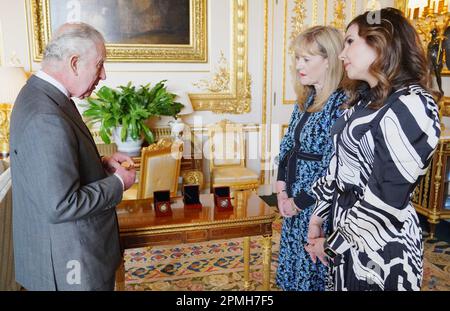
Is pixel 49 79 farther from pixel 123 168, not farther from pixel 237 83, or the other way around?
pixel 237 83

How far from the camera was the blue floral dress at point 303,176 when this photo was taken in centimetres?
189

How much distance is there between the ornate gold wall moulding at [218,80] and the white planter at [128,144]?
43.2 inches

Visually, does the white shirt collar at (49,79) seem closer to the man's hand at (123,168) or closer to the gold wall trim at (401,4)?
the man's hand at (123,168)

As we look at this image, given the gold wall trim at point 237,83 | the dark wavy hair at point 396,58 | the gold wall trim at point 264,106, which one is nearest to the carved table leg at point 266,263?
the dark wavy hair at point 396,58

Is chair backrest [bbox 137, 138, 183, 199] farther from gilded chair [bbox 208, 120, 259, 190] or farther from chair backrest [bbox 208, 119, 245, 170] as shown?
chair backrest [bbox 208, 119, 245, 170]

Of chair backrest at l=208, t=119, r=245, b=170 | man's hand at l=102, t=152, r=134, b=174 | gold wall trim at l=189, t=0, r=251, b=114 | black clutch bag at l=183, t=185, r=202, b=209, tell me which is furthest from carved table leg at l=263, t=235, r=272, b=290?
gold wall trim at l=189, t=0, r=251, b=114

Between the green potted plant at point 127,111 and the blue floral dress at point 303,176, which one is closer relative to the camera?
the blue floral dress at point 303,176

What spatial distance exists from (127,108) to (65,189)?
114 inches

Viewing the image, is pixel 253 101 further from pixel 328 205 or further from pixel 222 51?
pixel 328 205

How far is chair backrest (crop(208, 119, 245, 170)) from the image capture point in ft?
15.4

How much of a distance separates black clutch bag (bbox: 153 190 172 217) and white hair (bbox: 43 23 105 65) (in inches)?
37.2

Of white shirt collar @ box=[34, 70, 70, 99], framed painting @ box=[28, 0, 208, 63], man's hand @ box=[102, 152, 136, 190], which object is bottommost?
man's hand @ box=[102, 152, 136, 190]

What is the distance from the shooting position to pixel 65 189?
50.2 inches

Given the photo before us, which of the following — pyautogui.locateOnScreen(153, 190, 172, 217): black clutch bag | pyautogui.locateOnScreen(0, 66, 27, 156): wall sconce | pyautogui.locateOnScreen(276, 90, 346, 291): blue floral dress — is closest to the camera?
pyautogui.locateOnScreen(276, 90, 346, 291): blue floral dress
